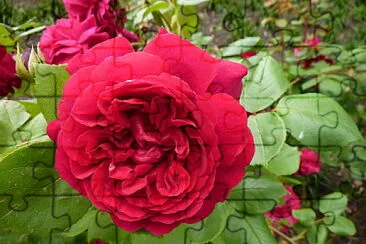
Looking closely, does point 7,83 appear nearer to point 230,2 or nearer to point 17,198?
point 17,198

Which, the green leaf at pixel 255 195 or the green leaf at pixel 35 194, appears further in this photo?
the green leaf at pixel 255 195

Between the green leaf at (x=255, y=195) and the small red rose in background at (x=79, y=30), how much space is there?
0.24m

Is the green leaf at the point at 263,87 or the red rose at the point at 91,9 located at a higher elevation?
the red rose at the point at 91,9

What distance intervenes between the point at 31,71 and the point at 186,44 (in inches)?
7.5

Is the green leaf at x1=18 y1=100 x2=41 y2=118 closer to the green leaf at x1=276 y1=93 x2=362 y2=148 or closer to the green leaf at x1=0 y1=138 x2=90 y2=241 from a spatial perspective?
the green leaf at x1=0 y1=138 x2=90 y2=241

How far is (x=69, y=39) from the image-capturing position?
0.57 metres

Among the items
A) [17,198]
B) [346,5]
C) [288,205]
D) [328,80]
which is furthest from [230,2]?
[17,198]

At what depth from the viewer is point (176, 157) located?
0.40 metres

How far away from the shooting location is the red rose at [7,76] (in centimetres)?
62

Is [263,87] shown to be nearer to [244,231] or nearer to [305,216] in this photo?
[244,231]

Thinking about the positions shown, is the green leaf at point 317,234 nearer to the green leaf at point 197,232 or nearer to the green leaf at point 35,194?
the green leaf at point 197,232

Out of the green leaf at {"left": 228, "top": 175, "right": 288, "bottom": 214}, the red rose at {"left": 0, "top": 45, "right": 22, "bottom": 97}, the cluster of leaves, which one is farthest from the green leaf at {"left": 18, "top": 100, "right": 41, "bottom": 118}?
the cluster of leaves

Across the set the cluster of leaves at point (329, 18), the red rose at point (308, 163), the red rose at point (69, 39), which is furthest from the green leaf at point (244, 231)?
the cluster of leaves at point (329, 18)

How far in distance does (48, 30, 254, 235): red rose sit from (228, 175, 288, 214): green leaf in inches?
9.2
